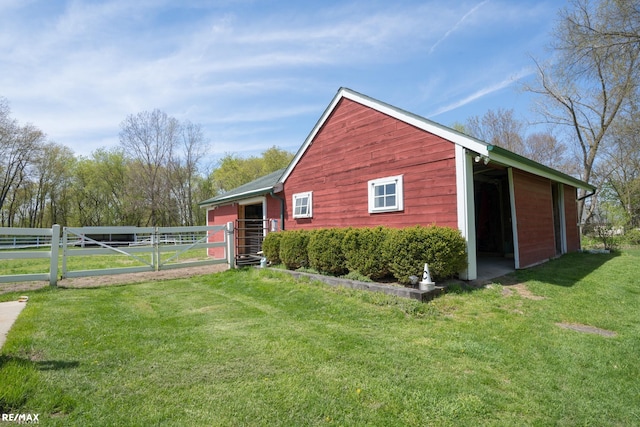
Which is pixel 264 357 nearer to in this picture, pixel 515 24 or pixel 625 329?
pixel 625 329

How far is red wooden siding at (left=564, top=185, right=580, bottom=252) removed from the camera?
39.8 ft

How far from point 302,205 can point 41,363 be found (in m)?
8.22

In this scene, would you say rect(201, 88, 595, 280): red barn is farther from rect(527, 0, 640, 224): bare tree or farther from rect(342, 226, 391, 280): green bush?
rect(527, 0, 640, 224): bare tree

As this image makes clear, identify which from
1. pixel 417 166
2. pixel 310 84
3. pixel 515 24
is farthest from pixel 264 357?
pixel 515 24

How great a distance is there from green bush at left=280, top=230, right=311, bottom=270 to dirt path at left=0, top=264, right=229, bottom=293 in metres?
2.14

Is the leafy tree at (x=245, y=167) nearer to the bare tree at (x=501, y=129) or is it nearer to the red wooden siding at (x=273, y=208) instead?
the bare tree at (x=501, y=129)

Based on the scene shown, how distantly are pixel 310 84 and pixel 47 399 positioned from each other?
10867 millimetres

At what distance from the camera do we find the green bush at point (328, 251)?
7.34 metres

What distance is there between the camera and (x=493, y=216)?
38.6 feet

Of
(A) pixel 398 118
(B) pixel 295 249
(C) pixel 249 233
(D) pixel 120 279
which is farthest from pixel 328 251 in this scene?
(C) pixel 249 233

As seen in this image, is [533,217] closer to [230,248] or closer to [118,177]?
[230,248]

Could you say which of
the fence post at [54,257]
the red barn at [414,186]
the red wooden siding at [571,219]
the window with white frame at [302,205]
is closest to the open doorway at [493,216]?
the red barn at [414,186]

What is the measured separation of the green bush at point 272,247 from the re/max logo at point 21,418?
7384 mm

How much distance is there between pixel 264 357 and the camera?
10.6 feet
